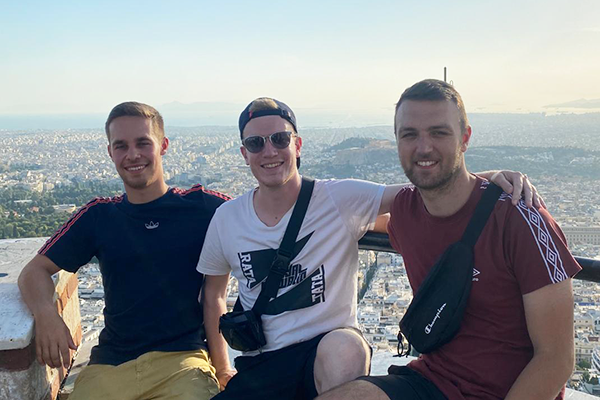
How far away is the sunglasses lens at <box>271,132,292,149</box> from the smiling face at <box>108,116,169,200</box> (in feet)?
2.20

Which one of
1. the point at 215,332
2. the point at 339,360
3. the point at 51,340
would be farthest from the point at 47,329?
the point at 339,360

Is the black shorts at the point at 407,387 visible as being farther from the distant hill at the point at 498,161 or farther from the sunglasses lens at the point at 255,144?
the distant hill at the point at 498,161

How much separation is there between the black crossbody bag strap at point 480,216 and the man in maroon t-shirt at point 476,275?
0.07 ft

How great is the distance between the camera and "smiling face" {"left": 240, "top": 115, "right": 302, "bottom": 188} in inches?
93.2

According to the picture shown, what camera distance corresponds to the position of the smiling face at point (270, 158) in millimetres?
2367

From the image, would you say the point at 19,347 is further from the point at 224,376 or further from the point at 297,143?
the point at 297,143

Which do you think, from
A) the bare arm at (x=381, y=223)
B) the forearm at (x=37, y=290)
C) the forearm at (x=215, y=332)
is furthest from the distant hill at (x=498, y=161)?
the forearm at (x=37, y=290)

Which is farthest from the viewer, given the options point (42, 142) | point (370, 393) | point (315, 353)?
point (42, 142)

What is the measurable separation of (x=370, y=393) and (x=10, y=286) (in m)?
1.85

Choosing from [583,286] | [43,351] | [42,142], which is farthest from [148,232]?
[42,142]

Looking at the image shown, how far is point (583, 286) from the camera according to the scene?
2.87m

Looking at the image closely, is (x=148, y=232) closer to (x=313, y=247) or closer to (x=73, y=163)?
(x=313, y=247)

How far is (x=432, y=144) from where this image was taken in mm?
1990

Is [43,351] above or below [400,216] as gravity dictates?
below
